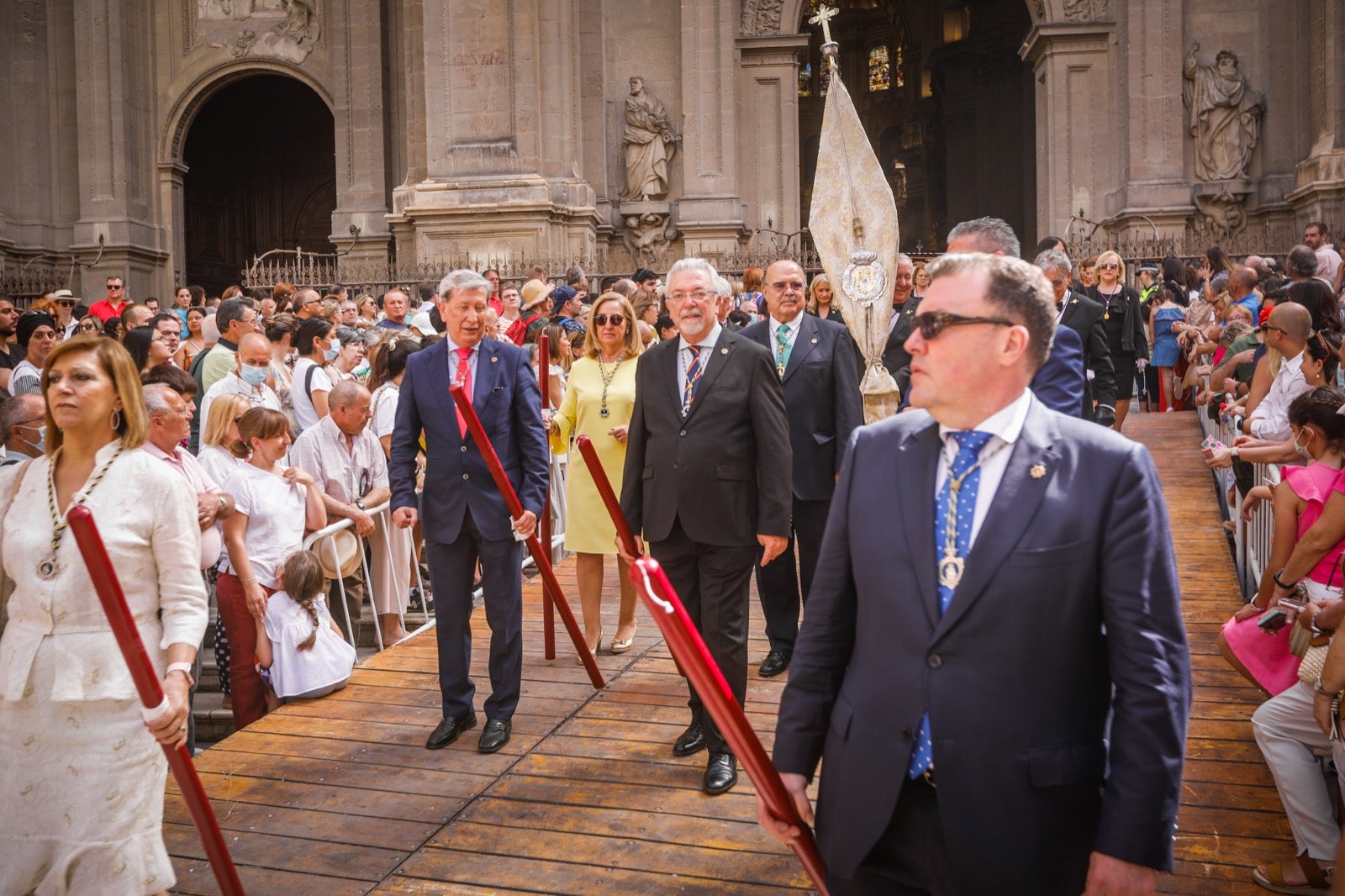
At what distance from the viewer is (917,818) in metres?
2.51

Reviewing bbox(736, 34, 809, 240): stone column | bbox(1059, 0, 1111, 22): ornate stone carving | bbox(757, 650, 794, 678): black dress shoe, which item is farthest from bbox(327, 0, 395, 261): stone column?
bbox(757, 650, 794, 678): black dress shoe

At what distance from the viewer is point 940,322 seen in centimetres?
252

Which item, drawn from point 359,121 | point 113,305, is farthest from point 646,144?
point 113,305

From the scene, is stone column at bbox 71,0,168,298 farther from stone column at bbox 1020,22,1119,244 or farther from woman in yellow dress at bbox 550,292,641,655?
woman in yellow dress at bbox 550,292,641,655

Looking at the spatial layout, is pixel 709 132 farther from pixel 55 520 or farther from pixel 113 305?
pixel 55 520

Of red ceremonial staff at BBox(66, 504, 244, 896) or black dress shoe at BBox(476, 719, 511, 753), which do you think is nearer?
red ceremonial staff at BBox(66, 504, 244, 896)

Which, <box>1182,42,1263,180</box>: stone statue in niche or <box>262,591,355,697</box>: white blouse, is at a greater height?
<box>1182,42,1263,180</box>: stone statue in niche

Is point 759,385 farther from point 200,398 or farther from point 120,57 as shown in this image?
point 120,57

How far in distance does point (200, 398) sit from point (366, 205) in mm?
14488

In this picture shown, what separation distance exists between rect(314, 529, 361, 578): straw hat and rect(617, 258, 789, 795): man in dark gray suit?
2.39 meters

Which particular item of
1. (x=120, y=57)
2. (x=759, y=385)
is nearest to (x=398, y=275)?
(x=120, y=57)

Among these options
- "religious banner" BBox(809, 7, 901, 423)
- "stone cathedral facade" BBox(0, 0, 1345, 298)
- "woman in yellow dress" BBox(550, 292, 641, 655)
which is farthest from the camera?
"stone cathedral facade" BBox(0, 0, 1345, 298)

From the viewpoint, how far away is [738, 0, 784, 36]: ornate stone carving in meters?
22.8

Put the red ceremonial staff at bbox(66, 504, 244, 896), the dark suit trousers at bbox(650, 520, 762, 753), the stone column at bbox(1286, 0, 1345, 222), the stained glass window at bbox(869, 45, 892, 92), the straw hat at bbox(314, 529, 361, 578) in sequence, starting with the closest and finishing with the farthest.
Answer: the red ceremonial staff at bbox(66, 504, 244, 896), the dark suit trousers at bbox(650, 520, 762, 753), the straw hat at bbox(314, 529, 361, 578), the stone column at bbox(1286, 0, 1345, 222), the stained glass window at bbox(869, 45, 892, 92)
